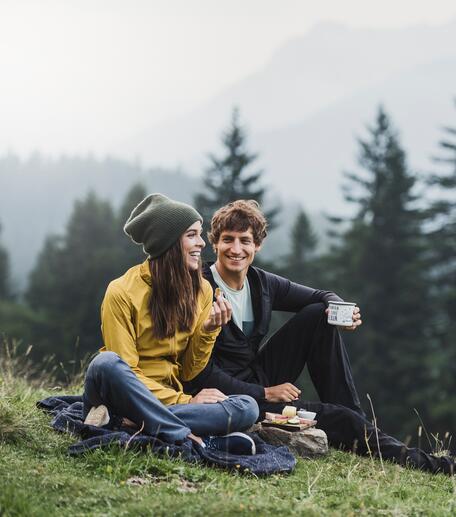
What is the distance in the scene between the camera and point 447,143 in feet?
136

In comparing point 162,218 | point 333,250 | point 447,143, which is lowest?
point 333,250

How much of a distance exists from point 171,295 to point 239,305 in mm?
1029

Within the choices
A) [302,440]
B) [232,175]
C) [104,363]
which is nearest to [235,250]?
[302,440]

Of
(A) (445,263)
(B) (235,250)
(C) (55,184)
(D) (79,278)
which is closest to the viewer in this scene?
(B) (235,250)

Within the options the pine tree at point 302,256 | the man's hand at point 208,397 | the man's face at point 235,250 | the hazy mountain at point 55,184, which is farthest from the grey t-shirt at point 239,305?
the hazy mountain at point 55,184

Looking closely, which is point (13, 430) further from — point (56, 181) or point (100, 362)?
point (56, 181)

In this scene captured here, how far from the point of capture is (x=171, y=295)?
16.7ft

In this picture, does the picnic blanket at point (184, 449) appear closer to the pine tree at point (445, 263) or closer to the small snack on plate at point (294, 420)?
the small snack on plate at point (294, 420)

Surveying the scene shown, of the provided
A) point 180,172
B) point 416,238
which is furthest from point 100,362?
point 180,172

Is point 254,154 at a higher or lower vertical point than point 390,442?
higher

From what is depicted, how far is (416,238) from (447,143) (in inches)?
216

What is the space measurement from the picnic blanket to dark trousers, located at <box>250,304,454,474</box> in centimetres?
81

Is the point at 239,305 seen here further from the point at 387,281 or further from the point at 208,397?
the point at 387,281

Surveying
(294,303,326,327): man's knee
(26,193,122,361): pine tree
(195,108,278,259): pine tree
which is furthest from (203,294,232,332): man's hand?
(195,108,278,259): pine tree
